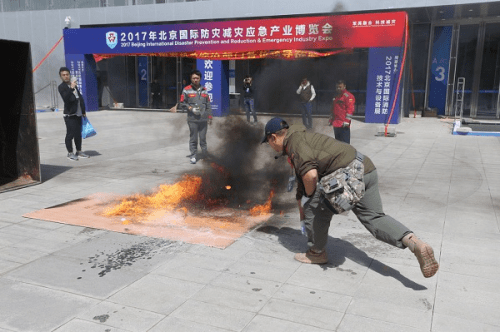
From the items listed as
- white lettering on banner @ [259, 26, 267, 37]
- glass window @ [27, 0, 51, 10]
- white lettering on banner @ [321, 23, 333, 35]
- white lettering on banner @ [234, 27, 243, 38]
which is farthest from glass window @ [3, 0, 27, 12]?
white lettering on banner @ [321, 23, 333, 35]

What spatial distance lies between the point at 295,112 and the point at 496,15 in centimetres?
934

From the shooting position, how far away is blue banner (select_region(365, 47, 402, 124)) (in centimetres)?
1617

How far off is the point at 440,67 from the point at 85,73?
1601cm

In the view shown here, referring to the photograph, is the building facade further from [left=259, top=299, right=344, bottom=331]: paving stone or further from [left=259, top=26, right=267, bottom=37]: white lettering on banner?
[left=259, top=299, right=344, bottom=331]: paving stone

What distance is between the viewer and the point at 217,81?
62.3ft

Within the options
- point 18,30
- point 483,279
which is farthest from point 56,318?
point 18,30

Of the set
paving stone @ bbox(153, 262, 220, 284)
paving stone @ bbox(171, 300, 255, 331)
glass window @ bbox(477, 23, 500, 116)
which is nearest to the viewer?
paving stone @ bbox(171, 300, 255, 331)

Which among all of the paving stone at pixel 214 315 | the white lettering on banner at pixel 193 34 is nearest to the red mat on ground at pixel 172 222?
the paving stone at pixel 214 315

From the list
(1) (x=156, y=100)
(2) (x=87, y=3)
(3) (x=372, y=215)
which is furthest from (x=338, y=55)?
(3) (x=372, y=215)

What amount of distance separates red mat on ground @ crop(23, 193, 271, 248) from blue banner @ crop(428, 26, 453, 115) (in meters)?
16.1

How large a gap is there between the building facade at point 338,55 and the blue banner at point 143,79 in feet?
1.28

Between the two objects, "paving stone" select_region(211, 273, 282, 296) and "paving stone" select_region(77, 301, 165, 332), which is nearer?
"paving stone" select_region(77, 301, 165, 332)

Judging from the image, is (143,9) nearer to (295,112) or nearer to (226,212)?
(295,112)

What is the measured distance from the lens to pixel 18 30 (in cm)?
2236
